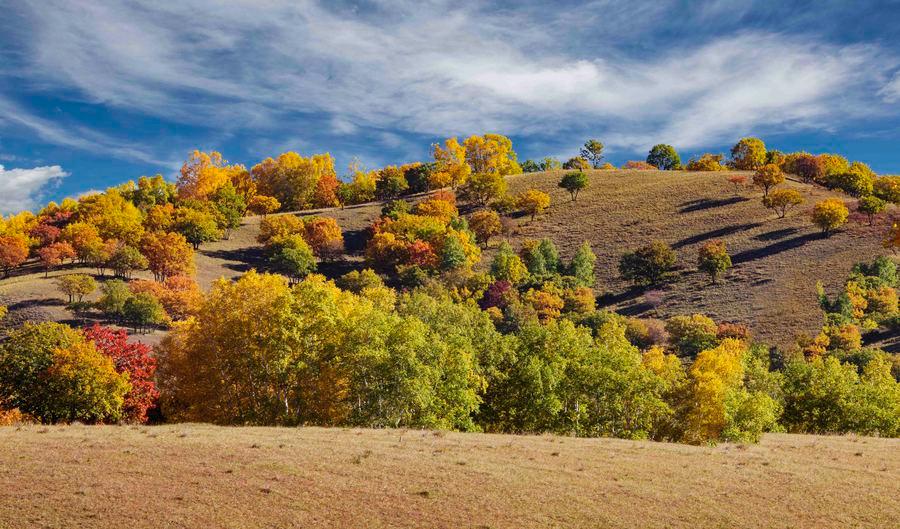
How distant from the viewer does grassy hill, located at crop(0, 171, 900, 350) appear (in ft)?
382

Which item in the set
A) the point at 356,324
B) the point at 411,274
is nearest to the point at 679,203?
the point at 411,274

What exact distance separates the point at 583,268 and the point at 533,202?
43574mm

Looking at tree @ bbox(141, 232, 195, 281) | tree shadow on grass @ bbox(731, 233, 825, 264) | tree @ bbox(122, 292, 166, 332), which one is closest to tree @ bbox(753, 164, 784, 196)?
tree shadow on grass @ bbox(731, 233, 825, 264)

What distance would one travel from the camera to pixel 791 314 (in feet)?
371

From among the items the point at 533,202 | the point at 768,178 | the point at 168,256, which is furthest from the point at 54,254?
the point at 768,178

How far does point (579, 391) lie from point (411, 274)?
84259 mm

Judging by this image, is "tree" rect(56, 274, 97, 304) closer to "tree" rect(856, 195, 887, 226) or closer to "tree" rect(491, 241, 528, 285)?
"tree" rect(491, 241, 528, 285)

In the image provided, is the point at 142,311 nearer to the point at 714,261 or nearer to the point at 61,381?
the point at 61,381

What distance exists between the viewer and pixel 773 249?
141 m

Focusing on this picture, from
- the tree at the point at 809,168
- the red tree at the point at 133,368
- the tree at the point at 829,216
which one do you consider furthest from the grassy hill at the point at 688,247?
the red tree at the point at 133,368

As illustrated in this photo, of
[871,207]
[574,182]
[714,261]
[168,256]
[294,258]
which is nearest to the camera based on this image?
[714,261]

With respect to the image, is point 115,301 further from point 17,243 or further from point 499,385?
point 499,385

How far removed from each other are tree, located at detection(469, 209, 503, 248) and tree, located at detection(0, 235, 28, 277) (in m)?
97.8

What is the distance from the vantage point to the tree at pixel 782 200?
6152 inches
